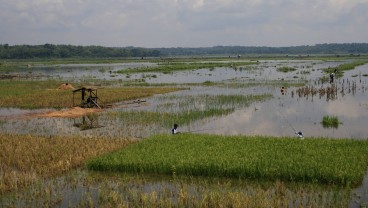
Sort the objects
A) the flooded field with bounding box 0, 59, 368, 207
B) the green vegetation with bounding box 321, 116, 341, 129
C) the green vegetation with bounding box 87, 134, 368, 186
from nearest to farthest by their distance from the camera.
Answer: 1. the flooded field with bounding box 0, 59, 368, 207
2. the green vegetation with bounding box 87, 134, 368, 186
3. the green vegetation with bounding box 321, 116, 341, 129

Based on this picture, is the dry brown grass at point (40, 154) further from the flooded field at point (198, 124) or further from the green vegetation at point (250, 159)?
the green vegetation at point (250, 159)

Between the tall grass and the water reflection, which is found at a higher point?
the water reflection

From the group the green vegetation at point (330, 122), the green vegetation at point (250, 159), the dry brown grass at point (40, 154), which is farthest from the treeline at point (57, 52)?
the green vegetation at point (250, 159)

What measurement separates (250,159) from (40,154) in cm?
753

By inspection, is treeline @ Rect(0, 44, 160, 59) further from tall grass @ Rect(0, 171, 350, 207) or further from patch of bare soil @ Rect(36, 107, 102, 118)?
tall grass @ Rect(0, 171, 350, 207)

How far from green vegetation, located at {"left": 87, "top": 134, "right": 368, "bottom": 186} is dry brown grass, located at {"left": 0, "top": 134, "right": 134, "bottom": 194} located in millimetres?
906

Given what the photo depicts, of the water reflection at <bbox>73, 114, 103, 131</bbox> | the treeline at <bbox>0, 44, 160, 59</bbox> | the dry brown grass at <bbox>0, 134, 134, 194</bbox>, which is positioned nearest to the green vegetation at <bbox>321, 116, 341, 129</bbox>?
the dry brown grass at <bbox>0, 134, 134, 194</bbox>

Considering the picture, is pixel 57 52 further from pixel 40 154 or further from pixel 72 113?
pixel 40 154

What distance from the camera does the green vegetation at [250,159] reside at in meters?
10.7

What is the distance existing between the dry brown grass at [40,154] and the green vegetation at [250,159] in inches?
35.7

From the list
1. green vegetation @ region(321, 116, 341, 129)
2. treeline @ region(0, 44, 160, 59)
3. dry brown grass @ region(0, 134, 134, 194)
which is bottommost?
dry brown grass @ region(0, 134, 134, 194)

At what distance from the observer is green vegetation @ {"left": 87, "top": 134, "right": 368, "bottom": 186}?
10.7m

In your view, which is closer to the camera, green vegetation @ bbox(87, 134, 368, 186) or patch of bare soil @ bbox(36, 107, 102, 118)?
green vegetation @ bbox(87, 134, 368, 186)

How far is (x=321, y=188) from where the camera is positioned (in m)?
10.0
